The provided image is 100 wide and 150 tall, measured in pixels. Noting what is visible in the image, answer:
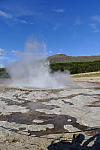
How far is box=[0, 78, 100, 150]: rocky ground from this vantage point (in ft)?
34.1

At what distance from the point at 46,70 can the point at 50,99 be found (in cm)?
1434

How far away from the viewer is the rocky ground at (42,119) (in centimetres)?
1041

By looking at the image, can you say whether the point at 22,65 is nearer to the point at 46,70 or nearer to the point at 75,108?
the point at 46,70

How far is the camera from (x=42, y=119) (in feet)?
45.7

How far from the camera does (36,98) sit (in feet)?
67.8

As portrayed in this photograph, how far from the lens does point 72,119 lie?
13.9 meters

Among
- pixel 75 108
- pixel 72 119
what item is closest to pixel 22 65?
pixel 75 108

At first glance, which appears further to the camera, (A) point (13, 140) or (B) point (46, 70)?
(B) point (46, 70)

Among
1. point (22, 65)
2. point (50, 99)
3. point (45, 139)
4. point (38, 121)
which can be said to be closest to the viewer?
point (45, 139)

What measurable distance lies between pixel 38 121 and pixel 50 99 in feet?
20.9

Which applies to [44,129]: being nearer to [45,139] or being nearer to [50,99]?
[45,139]

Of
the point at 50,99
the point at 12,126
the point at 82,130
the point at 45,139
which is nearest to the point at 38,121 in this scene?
the point at 12,126

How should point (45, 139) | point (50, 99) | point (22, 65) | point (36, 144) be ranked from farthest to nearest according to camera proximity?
point (22, 65), point (50, 99), point (45, 139), point (36, 144)

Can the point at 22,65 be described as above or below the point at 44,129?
above
